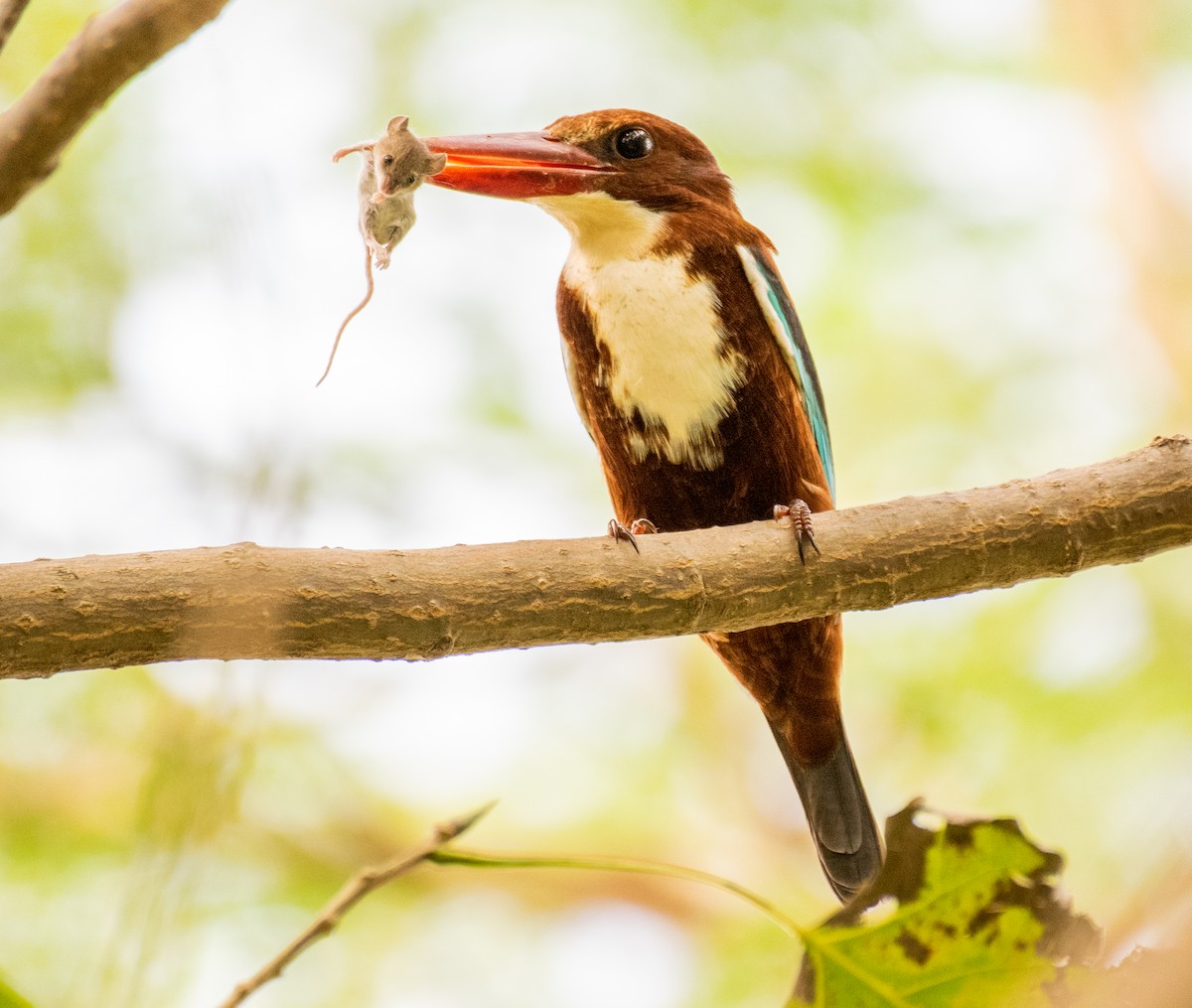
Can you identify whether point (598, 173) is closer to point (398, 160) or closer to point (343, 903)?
point (398, 160)

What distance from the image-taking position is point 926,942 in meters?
1.96

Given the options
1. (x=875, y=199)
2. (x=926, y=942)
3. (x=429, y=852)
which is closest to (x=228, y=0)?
(x=429, y=852)

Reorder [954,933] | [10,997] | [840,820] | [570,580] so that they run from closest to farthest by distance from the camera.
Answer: [10,997], [954,933], [570,580], [840,820]

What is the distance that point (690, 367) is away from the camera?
9.69 feet

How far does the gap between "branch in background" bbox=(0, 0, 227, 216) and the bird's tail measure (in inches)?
84.2

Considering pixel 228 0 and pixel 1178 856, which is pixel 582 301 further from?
pixel 1178 856

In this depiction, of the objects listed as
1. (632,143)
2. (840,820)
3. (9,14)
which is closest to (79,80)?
(9,14)

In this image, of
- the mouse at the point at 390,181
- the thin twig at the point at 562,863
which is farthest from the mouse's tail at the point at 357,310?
the thin twig at the point at 562,863

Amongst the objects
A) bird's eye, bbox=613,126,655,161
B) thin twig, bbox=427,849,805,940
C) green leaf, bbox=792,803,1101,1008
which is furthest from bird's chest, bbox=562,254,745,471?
thin twig, bbox=427,849,805,940

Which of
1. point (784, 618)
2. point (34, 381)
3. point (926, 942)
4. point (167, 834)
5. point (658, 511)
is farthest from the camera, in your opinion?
point (34, 381)

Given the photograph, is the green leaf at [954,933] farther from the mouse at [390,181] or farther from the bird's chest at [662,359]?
the mouse at [390,181]

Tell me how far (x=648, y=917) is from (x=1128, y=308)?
3.67m

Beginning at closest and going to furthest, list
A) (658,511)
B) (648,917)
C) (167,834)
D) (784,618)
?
1. (167,834)
2. (784,618)
3. (658,511)
4. (648,917)

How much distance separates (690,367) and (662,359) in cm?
7
